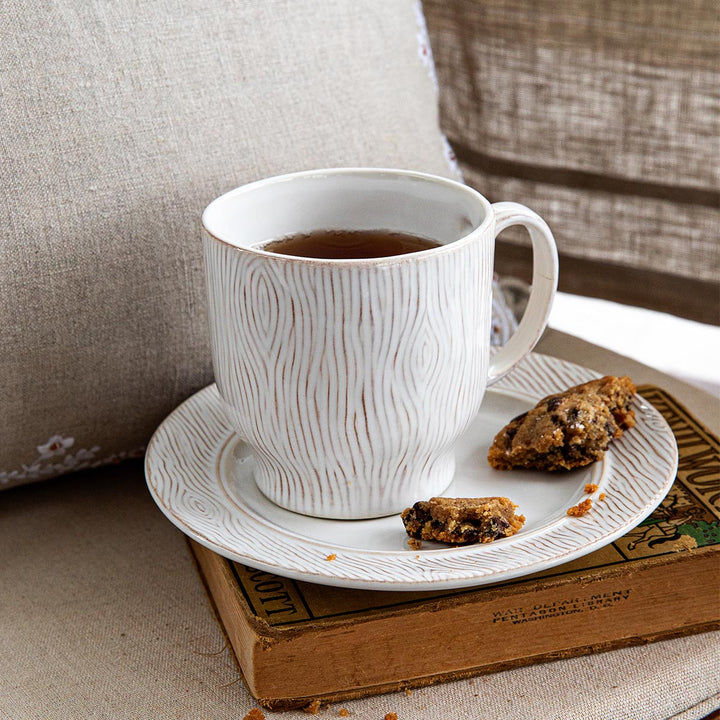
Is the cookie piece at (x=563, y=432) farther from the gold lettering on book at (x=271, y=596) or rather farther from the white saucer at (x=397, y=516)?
the gold lettering on book at (x=271, y=596)

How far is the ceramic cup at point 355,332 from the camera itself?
442 mm

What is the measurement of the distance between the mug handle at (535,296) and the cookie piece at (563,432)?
0.03m

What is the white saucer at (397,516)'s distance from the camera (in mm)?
436

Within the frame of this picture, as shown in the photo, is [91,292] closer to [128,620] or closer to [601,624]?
[128,620]

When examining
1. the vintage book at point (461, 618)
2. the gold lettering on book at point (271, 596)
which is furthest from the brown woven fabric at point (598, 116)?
the gold lettering on book at point (271, 596)

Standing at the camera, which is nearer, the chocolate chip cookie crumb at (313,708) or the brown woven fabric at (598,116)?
the chocolate chip cookie crumb at (313,708)

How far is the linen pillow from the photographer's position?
1.73ft

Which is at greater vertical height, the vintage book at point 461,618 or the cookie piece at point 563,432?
the cookie piece at point 563,432

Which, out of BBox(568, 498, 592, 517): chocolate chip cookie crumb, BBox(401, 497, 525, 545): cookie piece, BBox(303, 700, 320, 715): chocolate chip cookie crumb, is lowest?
BBox(303, 700, 320, 715): chocolate chip cookie crumb

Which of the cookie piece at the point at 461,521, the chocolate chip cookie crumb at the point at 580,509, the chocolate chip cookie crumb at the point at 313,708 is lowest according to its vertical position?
the chocolate chip cookie crumb at the point at 313,708

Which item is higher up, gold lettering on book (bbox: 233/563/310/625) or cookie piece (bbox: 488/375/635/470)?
cookie piece (bbox: 488/375/635/470)

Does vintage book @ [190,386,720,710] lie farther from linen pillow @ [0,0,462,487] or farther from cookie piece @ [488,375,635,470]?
linen pillow @ [0,0,462,487]

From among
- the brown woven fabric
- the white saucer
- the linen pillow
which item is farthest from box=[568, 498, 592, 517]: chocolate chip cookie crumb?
the brown woven fabric

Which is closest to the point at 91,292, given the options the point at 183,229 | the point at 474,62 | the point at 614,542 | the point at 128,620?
the point at 183,229
